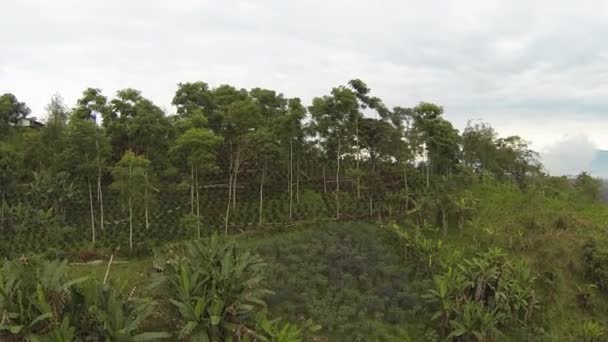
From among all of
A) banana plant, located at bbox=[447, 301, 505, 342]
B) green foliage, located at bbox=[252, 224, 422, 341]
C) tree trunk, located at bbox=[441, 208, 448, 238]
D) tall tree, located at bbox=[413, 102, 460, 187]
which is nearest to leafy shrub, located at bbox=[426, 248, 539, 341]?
banana plant, located at bbox=[447, 301, 505, 342]

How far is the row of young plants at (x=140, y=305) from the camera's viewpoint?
725 centimetres

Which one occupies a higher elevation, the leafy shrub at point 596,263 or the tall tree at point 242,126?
the tall tree at point 242,126

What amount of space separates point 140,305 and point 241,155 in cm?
1162

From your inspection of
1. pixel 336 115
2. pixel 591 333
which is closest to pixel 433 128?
pixel 336 115

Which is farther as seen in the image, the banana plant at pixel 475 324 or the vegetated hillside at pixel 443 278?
the vegetated hillside at pixel 443 278

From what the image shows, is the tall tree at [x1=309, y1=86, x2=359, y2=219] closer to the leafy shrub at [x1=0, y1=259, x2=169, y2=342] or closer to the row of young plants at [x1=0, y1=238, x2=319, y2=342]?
the row of young plants at [x1=0, y1=238, x2=319, y2=342]

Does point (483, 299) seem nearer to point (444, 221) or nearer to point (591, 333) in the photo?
point (591, 333)

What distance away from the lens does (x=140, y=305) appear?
7.88m

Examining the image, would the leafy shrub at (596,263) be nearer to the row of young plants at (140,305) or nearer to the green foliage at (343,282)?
the green foliage at (343,282)

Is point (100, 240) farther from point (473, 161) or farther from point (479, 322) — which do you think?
point (473, 161)

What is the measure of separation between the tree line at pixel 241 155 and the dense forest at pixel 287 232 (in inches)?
4.2

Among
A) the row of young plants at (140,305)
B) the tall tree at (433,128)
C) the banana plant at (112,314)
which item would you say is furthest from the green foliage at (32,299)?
the tall tree at (433,128)

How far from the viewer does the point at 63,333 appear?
6844mm

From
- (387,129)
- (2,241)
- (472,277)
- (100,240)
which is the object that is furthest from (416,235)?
(2,241)
